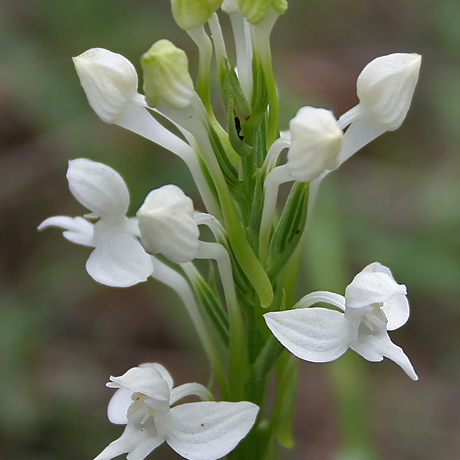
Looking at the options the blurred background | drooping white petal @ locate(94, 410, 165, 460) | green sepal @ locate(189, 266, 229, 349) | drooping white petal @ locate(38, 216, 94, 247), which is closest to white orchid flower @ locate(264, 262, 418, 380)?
green sepal @ locate(189, 266, 229, 349)

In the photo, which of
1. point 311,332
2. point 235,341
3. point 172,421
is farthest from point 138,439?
point 311,332

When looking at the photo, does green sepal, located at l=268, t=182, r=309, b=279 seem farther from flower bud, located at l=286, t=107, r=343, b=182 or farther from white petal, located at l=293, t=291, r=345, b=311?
flower bud, located at l=286, t=107, r=343, b=182

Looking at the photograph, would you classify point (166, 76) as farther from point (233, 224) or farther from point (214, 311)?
point (214, 311)

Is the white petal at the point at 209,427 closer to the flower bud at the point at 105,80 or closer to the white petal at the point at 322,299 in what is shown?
the white petal at the point at 322,299

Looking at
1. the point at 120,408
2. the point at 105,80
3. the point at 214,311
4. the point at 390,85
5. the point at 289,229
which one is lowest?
the point at 120,408

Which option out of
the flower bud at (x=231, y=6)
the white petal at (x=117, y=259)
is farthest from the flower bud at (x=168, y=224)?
the flower bud at (x=231, y=6)

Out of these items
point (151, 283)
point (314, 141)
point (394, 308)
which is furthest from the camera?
point (151, 283)

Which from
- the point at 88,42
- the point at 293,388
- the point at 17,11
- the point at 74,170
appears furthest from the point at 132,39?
the point at 293,388
